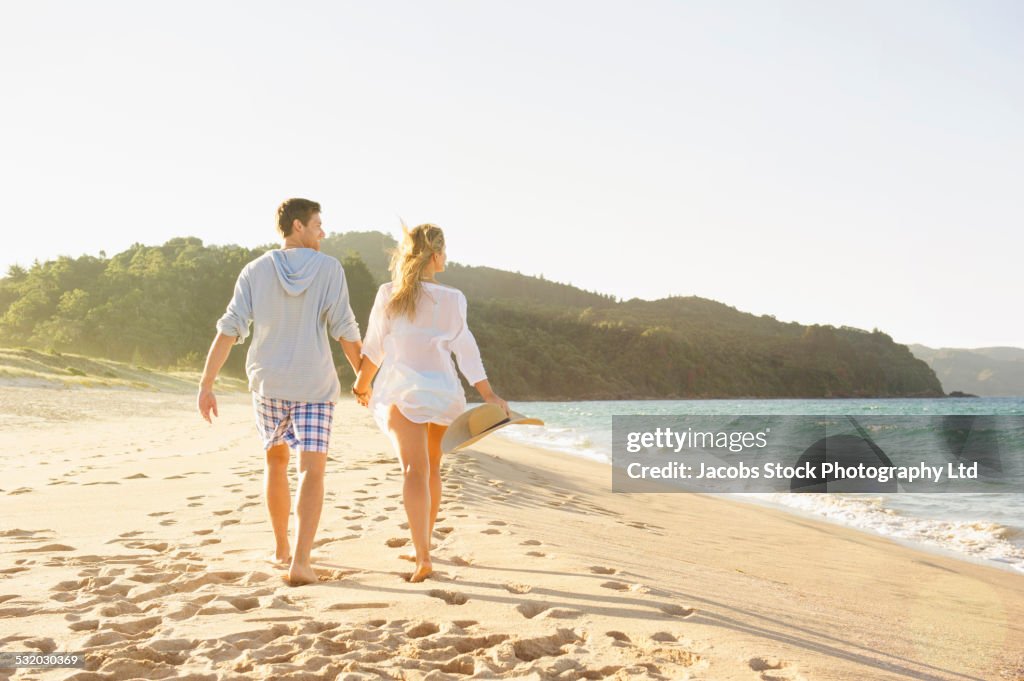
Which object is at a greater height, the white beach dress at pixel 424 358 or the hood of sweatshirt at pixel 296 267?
the hood of sweatshirt at pixel 296 267

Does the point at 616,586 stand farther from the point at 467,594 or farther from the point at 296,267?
the point at 296,267

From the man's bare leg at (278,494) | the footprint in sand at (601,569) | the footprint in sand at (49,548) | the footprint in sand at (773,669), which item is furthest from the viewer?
the footprint in sand at (49,548)

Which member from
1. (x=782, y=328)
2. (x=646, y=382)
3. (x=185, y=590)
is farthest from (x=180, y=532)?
(x=782, y=328)

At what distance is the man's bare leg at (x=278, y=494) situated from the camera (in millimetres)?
3594

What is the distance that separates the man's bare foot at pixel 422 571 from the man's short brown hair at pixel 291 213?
1752mm

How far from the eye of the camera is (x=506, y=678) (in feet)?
7.84

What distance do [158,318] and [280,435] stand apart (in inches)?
2388

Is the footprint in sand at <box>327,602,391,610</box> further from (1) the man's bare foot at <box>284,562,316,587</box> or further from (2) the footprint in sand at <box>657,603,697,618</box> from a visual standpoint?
(2) the footprint in sand at <box>657,603,697,618</box>

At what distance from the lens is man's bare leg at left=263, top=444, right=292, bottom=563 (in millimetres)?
3594

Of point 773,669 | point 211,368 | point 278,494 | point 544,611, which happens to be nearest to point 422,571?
point 544,611

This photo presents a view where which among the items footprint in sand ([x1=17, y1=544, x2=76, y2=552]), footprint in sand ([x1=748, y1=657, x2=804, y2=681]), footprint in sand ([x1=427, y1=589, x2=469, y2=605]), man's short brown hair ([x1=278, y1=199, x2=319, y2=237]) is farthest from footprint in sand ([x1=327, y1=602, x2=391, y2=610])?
footprint in sand ([x1=17, y1=544, x2=76, y2=552])

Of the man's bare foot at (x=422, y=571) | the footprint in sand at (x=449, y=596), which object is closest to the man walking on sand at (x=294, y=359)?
the man's bare foot at (x=422, y=571)

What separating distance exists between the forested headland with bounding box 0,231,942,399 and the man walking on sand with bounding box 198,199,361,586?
175 feet

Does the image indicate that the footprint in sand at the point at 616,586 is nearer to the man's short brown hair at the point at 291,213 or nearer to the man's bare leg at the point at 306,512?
the man's bare leg at the point at 306,512
